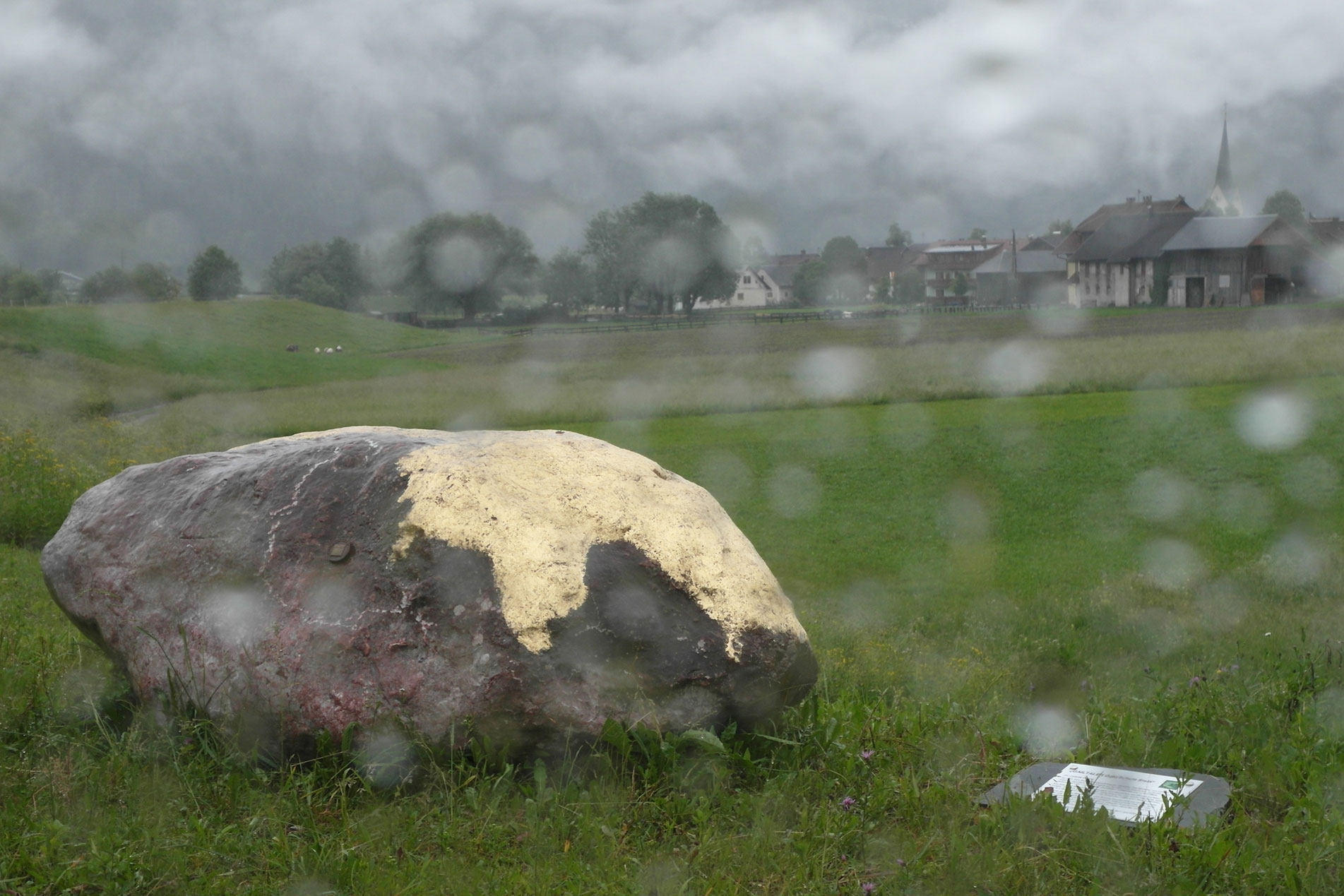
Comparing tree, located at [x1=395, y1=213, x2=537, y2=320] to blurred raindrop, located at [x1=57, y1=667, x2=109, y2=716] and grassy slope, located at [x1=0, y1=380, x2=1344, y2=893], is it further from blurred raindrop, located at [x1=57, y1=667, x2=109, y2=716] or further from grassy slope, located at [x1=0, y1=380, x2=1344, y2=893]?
blurred raindrop, located at [x1=57, y1=667, x2=109, y2=716]

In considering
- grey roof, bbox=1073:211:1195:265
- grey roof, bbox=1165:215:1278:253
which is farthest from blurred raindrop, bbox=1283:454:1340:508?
grey roof, bbox=1073:211:1195:265

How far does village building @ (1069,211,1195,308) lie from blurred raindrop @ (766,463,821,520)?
2846cm

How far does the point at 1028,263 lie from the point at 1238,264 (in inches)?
303

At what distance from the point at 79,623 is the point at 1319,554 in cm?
1203

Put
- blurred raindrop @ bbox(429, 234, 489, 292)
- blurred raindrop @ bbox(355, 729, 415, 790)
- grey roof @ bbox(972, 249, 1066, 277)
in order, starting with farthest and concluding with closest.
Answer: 1. grey roof @ bbox(972, 249, 1066, 277)
2. blurred raindrop @ bbox(429, 234, 489, 292)
3. blurred raindrop @ bbox(355, 729, 415, 790)

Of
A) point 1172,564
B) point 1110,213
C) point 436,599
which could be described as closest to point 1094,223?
point 1110,213

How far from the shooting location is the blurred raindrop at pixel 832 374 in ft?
82.4

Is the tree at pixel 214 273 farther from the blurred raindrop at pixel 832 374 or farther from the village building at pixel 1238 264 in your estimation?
the village building at pixel 1238 264

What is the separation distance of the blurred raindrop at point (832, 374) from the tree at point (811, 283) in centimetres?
166

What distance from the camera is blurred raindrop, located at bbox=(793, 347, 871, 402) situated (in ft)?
82.4

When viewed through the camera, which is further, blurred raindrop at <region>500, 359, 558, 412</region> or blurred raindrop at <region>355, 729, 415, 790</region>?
blurred raindrop at <region>500, 359, 558, 412</region>

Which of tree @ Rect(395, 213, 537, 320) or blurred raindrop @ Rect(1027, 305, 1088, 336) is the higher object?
tree @ Rect(395, 213, 537, 320)

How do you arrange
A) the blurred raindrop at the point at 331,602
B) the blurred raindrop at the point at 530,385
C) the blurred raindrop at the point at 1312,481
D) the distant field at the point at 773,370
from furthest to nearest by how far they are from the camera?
the blurred raindrop at the point at 530,385
the distant field at the point at 773,370
the blurred raindrop at the point at 1312,481
the blurred raindrop at the point at 331,602

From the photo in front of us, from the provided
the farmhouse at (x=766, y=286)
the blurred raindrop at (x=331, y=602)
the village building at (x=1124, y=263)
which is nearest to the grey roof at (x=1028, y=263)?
the village building at (x=1124, y=263)
